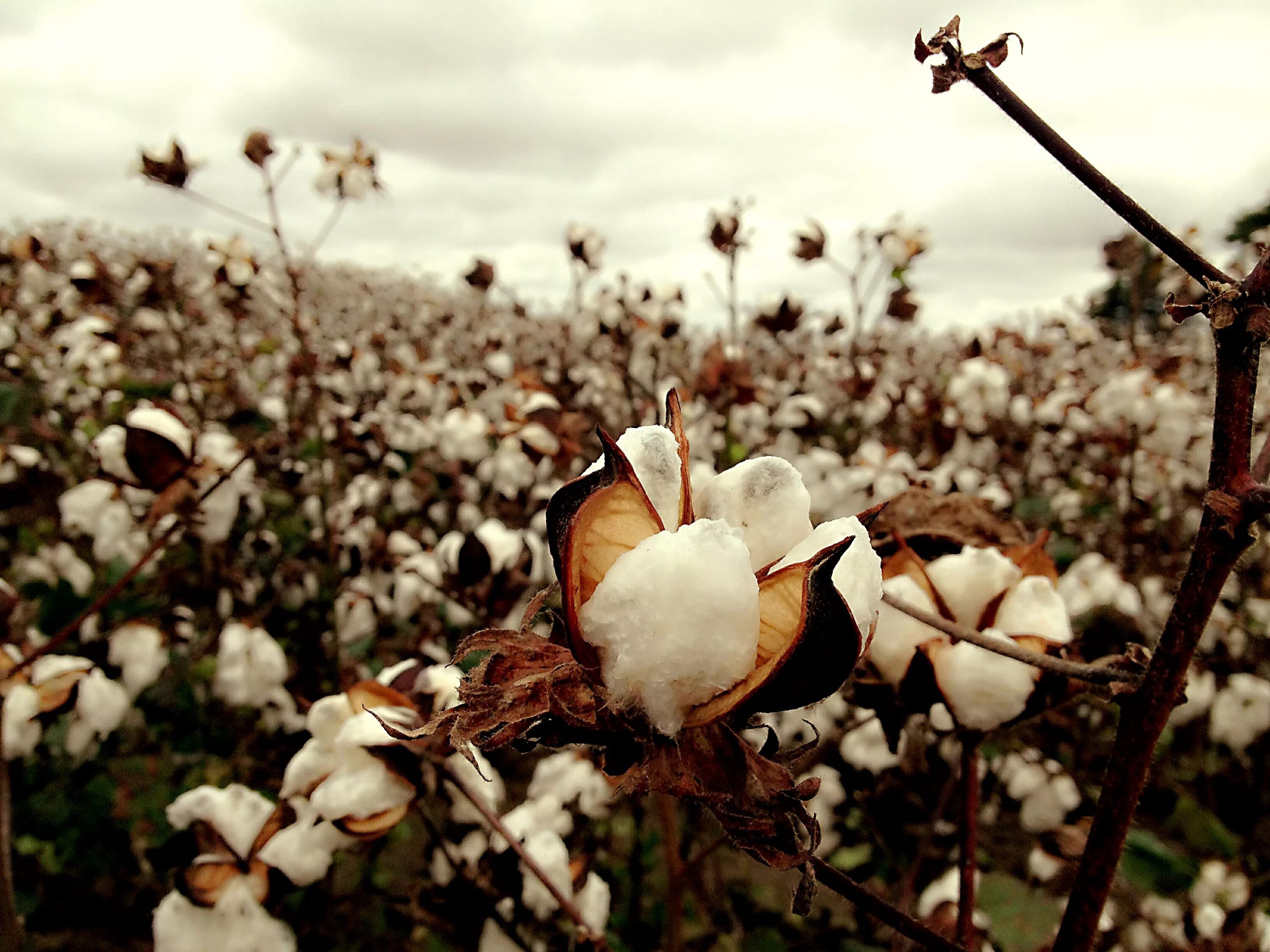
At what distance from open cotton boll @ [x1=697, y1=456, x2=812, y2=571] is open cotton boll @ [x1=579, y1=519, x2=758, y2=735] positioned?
0.22ft

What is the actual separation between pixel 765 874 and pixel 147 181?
307 cm

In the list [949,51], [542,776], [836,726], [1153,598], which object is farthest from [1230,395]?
[1153,598]

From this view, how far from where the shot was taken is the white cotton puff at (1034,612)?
77 cm

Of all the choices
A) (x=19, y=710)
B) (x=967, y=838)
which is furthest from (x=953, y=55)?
(x=19, y=710)

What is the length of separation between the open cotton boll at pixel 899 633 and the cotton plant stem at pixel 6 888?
1286 millimetres

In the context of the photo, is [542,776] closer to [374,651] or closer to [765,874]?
[374,651]

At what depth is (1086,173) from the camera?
1.73ft

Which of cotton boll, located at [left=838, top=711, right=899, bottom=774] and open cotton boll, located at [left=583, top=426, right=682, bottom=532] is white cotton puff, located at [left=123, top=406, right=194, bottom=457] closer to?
open cotton boll, located at [left=583, top=426, right=682, bottom=532]

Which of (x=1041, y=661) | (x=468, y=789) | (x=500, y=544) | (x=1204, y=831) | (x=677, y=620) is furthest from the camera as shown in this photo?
(x=500, y=544)

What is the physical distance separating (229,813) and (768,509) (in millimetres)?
948

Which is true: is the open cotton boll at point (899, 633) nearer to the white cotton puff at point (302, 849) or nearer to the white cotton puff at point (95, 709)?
the white cotton puff at point (302, 849)

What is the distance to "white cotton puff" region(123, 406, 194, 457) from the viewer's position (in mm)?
1450

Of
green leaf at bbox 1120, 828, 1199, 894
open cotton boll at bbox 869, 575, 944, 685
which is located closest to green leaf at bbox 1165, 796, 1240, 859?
green leaf at bbox 1120, 828, 1199, 894

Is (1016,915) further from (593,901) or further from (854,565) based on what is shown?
(854,565)
